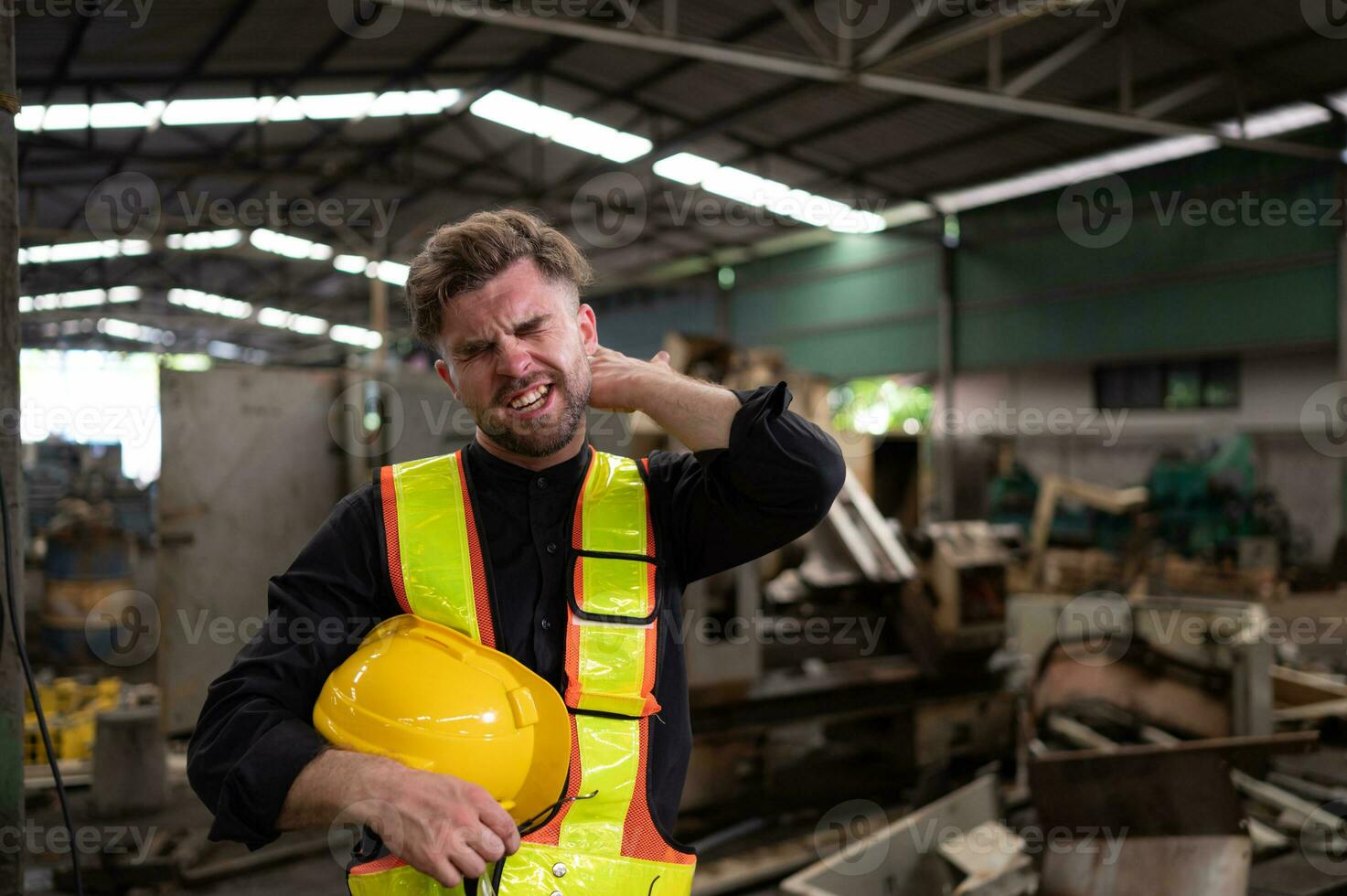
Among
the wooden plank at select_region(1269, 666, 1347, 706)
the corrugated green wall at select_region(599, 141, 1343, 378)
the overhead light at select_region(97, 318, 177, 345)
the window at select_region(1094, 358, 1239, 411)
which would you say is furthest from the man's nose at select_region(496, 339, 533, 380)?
the overhead light at select_region(97, 318, 177, 345)

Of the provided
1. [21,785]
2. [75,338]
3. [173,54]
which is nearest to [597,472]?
[21,785]

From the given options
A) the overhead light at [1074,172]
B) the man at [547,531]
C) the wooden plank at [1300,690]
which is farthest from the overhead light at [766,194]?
the man at [547,531]

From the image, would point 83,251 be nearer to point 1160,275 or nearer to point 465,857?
point 1160,275

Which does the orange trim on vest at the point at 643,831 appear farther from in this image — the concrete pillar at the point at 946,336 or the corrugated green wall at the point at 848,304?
the corrugated green wall at the point at 848,304

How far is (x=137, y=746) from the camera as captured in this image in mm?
4320

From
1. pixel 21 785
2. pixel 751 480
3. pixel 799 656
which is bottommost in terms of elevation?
pixel 799 656

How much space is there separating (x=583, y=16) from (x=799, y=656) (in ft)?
16.5

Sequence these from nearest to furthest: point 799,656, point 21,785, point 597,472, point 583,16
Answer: point 597,472 < point 21,785 < point 799,656 < point 583,16

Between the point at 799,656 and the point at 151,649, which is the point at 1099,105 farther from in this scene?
the point at 151,649

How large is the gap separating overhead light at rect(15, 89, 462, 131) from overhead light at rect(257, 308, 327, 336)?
10.7 metres

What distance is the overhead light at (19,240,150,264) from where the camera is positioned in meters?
11.9

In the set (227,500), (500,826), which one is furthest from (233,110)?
(500,826)

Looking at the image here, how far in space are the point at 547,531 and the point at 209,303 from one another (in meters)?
21.0

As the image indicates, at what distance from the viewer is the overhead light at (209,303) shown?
18812 millimetres
